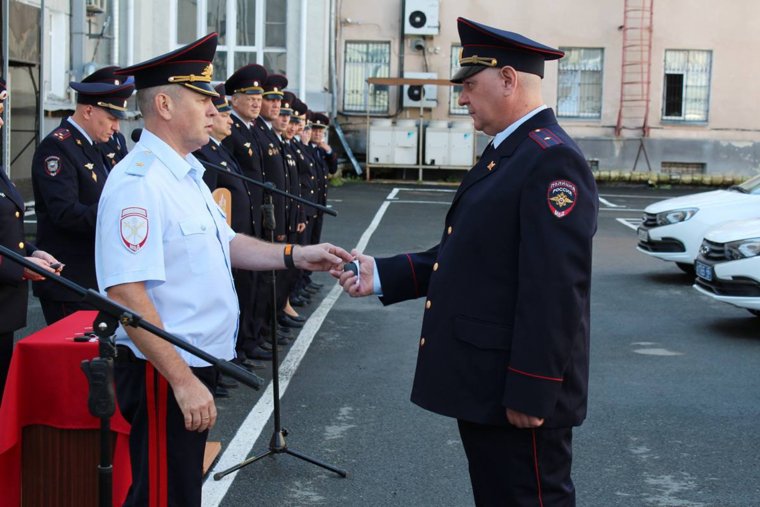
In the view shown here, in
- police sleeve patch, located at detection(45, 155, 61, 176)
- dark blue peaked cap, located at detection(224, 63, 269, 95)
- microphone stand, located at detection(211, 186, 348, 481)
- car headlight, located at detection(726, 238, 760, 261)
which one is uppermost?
dark blue peaked cap, located at detection(224, 63, 269, 95)

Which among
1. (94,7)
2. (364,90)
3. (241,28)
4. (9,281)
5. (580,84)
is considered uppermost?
(241,28)

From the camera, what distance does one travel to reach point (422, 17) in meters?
29.1

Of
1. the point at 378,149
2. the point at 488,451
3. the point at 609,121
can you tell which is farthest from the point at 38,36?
the point at 609,121

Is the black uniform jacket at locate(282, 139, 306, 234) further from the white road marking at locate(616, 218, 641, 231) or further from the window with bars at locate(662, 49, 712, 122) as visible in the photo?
the window with bars at locate(662, 49, 712, 122)

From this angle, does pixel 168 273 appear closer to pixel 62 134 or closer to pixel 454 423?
pixel 62 134

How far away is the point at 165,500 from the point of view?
11.8 feet

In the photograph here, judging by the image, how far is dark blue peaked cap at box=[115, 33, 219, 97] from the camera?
11.7 feet

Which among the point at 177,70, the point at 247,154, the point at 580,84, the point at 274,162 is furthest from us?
the point at 580,84

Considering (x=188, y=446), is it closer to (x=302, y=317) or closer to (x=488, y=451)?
(x=488, y=451)

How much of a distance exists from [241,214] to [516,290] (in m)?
4.74

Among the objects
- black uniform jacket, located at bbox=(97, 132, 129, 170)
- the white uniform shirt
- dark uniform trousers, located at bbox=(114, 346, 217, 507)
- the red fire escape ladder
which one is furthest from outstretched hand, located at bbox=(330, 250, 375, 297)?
the red fire escape ladder

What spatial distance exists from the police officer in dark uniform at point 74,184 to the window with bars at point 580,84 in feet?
81.6

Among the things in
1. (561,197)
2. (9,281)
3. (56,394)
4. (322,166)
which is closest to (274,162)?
(9,281)

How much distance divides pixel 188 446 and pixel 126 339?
1.38 ft
